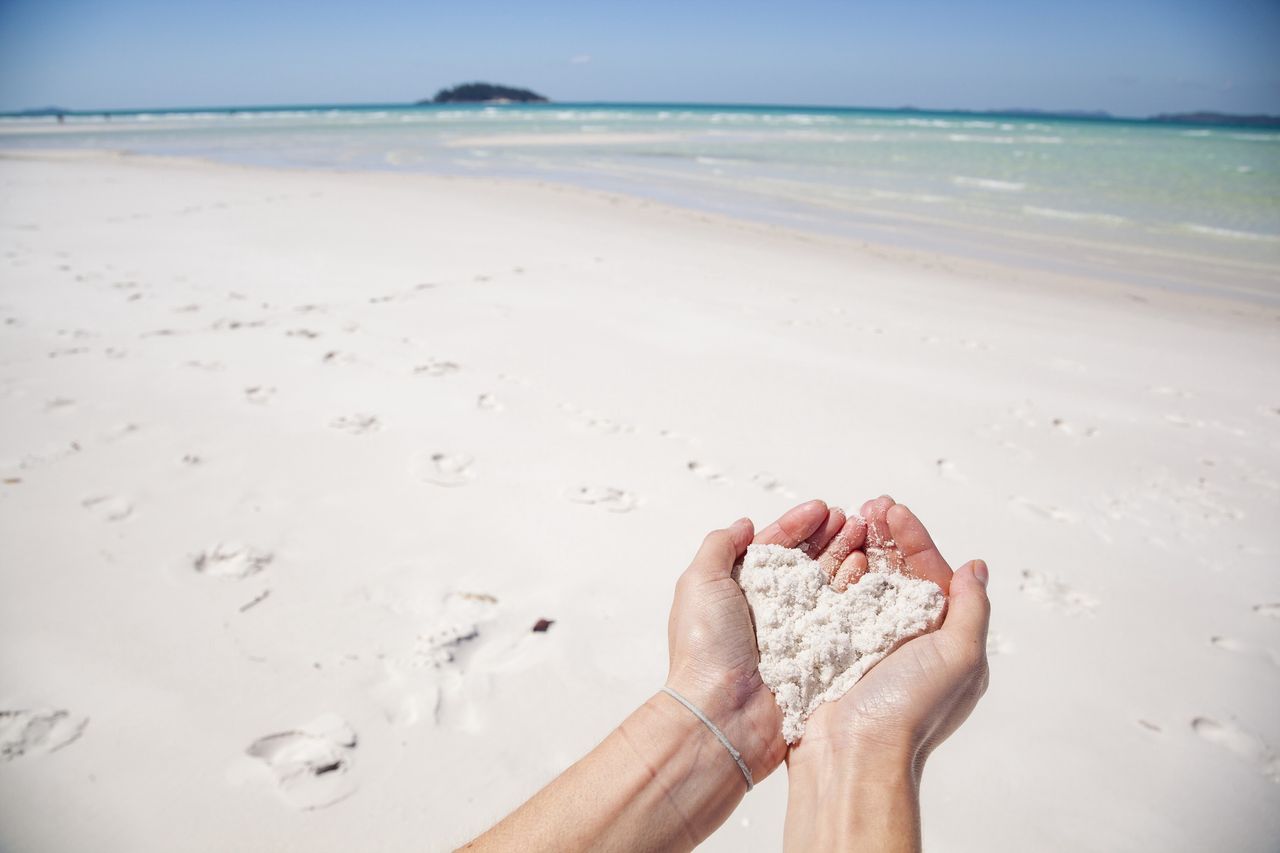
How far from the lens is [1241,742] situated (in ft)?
6.17

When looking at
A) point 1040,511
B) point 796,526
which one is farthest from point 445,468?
point 1040,511

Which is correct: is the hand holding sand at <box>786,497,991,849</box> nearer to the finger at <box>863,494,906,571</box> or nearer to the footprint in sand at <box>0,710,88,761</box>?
the finger at <box>863,494,906,571</box>

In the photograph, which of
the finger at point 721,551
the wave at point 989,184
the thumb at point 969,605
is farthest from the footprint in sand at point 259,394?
the wave at point 989,184

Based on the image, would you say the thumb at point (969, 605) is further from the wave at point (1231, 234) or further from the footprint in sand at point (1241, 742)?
the wave at point (1231, 234)

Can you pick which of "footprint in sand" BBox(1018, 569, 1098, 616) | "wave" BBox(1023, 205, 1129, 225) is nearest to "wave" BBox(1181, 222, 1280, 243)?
"wave" BBox(1023, 205, 1129, 225)

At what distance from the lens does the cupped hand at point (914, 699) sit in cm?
159

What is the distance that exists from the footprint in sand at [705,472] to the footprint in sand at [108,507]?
2.21 m

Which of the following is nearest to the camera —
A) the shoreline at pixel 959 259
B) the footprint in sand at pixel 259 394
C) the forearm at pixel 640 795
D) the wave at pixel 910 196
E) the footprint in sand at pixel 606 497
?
the forearm at pixel 640 795

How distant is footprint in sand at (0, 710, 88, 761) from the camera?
166 centimetres

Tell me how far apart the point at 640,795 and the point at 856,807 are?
469 millimetres

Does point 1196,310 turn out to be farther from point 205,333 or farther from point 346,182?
point 346,182

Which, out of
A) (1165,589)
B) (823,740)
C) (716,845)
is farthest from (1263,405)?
(716,845)

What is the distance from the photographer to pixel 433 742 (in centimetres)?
176

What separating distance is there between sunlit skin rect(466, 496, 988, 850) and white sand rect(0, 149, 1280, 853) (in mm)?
196
